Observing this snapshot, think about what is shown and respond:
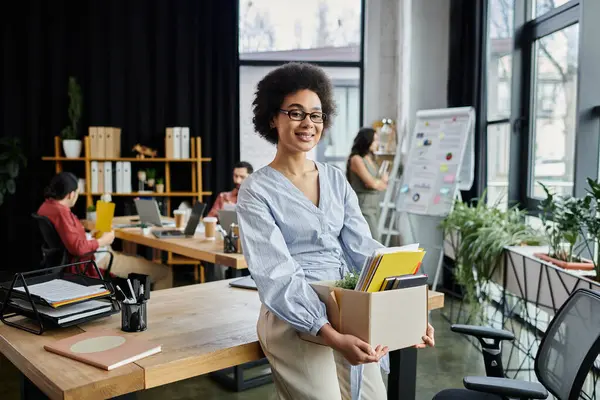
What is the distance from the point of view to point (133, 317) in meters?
1.86

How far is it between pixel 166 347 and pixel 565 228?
2185mm

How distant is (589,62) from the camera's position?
150 inches

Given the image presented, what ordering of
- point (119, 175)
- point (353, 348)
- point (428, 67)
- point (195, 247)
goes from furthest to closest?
point (119, 175)
point (428, 67)
point (195, 247)
point (353, 348)

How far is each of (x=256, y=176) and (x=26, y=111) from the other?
550 centimetres

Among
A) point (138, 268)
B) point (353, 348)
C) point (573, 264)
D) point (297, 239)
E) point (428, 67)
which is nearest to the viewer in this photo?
point (353, 348)

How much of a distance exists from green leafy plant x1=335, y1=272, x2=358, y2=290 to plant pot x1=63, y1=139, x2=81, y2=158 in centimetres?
528

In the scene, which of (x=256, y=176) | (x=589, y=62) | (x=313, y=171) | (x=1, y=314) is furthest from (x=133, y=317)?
(x=589, y=62)

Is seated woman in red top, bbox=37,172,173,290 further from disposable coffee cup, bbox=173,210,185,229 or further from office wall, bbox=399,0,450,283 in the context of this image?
office wall, bbox=399,0,450,283

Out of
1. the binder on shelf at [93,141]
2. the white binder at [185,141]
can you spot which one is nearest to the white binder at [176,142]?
the white binder at [185,141]

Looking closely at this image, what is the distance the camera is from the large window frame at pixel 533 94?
380cm

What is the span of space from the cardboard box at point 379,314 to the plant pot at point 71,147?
526 centimetres

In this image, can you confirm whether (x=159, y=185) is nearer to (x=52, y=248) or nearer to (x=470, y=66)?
(x=52, y=248)

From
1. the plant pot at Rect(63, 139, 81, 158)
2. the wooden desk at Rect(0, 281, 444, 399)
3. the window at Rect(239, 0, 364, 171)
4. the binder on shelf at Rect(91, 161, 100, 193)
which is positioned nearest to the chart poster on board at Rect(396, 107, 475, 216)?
the window at Rect(239, 0, 364, 171)

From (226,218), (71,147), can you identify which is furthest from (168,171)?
(226,218)
